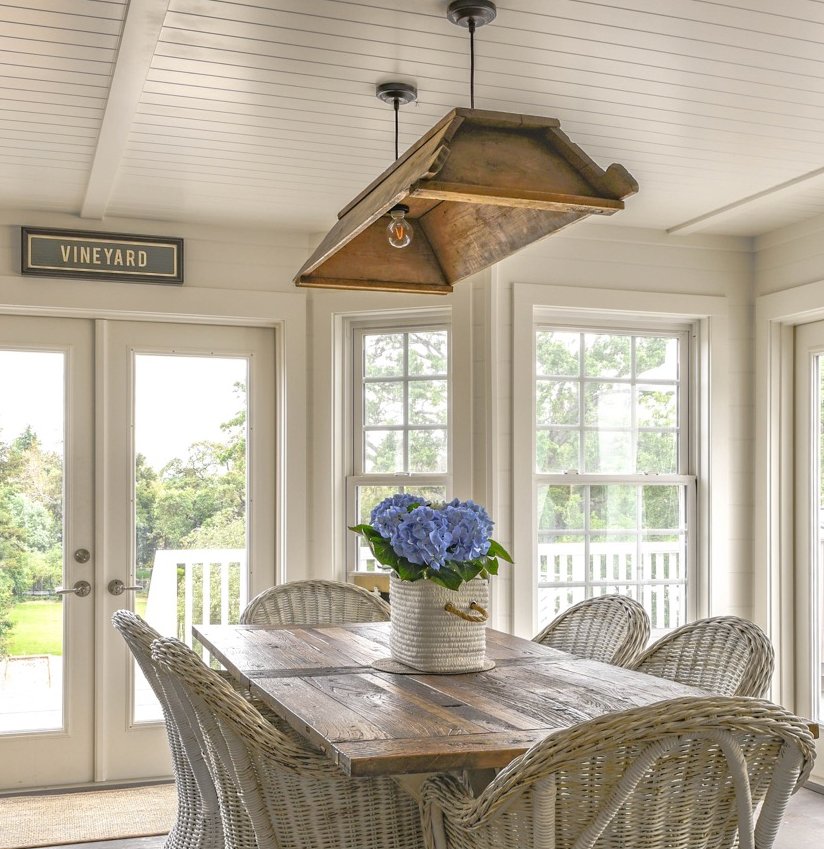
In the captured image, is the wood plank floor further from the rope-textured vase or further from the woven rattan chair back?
the rope-textured vase

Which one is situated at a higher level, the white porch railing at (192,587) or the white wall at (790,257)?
the white wall at (790,257)

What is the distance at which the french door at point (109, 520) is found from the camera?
438 centimetres

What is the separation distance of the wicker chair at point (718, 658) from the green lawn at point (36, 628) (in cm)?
263

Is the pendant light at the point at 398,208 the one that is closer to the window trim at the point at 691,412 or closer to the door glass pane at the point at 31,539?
the window trim at the point at 691,412

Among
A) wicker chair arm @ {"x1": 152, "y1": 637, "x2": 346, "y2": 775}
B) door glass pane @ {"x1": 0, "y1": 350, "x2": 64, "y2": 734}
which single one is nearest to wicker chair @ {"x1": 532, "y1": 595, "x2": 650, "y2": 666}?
wicker chair arm @ {"x1": 152, "y1": 637, "x2": 346, "y2": 775}

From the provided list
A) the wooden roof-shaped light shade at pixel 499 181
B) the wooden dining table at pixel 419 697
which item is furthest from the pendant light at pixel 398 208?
the wooden dining table at pixel 419 697

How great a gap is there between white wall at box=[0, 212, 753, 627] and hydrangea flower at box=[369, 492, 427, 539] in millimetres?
1779

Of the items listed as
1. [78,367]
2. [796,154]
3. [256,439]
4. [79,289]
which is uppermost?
[796,154]

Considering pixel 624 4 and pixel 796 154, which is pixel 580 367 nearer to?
pixel 796 154

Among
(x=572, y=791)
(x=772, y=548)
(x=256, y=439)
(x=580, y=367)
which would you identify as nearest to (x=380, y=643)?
(x=572, y=791)

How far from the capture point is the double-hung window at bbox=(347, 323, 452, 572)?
183 inches

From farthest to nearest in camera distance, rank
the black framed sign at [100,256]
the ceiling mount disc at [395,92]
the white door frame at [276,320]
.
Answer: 1. the white door frame at [276,320]
2. the black framed sign at [100,256]
3. the ceiling mount disc at [395,92]

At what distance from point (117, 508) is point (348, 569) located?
106 centimetres

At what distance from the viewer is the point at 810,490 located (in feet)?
15.3
